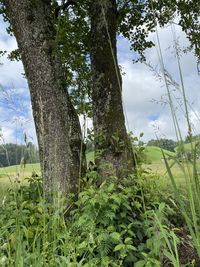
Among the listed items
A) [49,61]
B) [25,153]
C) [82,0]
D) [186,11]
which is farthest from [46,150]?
[186,11]

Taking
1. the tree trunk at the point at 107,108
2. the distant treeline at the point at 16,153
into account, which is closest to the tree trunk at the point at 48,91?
the tree trunk at the point at 107,108

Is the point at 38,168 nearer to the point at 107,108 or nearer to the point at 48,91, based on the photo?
the point at 48,91

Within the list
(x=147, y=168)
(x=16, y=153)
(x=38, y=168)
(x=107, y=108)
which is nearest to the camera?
(x=16, y=153)

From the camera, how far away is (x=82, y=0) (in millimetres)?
7707

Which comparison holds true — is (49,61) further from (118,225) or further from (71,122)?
(118,225)

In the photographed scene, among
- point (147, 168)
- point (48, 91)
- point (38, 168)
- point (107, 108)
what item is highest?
point (48, 91)

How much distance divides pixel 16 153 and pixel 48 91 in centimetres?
301

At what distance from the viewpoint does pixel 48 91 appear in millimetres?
5684

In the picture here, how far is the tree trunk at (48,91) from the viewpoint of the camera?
18.3 ft

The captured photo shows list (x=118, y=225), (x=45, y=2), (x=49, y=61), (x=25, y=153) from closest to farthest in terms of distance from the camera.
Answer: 1. (x=25, y=153)
2. (x=118, y=225)
3. (x=49, y=61)
4. (x=45, y=2)

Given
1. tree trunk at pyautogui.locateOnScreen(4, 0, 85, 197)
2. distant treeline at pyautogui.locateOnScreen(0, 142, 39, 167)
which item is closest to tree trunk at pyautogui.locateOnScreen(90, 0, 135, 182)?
tree trunk at pyautogui.locateOnScreen(4, 0, 85, 197)

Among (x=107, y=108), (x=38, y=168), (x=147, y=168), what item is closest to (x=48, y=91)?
(x=107, y=108)

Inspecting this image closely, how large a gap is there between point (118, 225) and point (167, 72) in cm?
264

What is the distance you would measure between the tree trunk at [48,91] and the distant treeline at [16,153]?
8.50 ft
